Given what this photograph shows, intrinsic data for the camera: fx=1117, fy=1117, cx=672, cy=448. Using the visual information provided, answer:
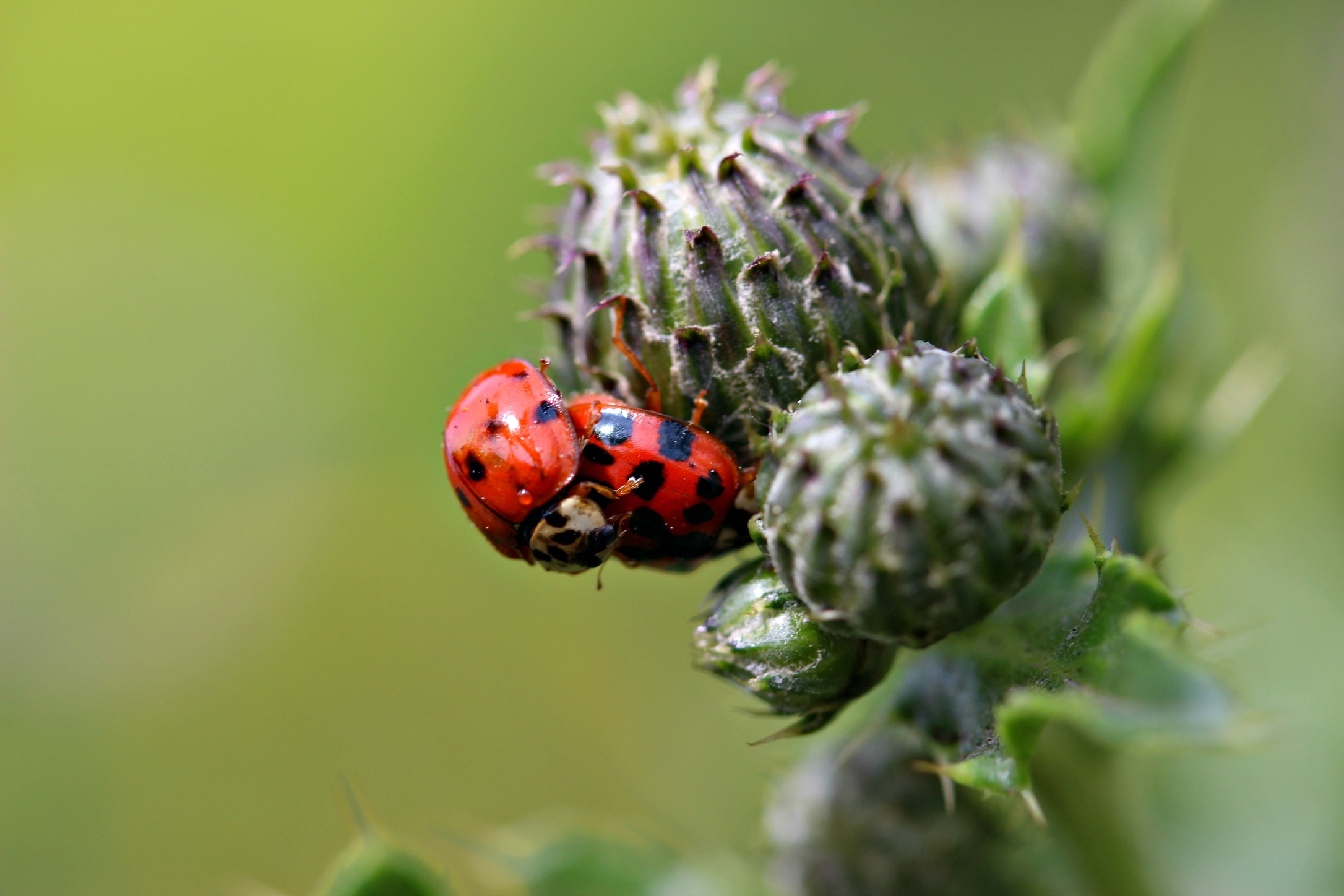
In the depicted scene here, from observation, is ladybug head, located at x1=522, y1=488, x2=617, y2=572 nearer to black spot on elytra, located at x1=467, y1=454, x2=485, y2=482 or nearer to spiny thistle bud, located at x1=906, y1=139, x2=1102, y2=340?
black spot on elytra, located at x1=467, y1=454, x2=485, y2=482

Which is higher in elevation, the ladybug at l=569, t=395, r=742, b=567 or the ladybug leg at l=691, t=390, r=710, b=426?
the ladybug leg at l=691, t=390, r=710, b=426

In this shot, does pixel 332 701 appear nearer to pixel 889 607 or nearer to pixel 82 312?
pixel 82 312

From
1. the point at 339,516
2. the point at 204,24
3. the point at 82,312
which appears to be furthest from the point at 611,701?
the point at 204,24

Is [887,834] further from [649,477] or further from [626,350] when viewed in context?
[626,350]

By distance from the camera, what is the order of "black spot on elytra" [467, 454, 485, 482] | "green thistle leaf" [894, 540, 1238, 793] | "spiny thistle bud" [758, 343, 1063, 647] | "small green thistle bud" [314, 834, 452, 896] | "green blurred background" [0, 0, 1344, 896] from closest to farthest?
"green thistle leaf" [894, 540, 1238, 793] → "spiny thistle bud" [758, 343, 1063, 647] → "black spot on elytra" [467, 454, 485, 482] → "small green thistle bud" [314, 834, 452, 896] → "green blurred background" [0, 0, 1344, 896]

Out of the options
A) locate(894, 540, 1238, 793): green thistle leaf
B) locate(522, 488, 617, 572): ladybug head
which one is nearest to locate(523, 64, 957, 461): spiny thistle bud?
locate(522, 488, 617, 572): ladybug head

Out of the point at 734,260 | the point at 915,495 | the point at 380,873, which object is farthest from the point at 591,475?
the point at 380,873
